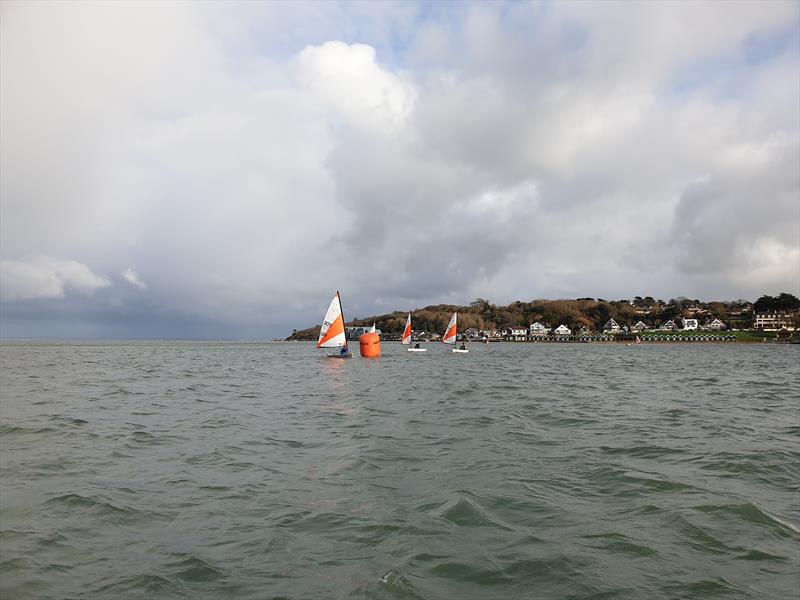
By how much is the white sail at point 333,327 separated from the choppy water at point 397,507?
139 feet

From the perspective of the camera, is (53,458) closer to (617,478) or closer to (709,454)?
(617,478)

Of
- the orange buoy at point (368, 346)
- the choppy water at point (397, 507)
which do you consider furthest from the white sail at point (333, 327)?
the choppy water at point (397, 507)

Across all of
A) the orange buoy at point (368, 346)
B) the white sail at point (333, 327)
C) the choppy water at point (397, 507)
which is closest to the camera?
the choppy water at point (397, 507)

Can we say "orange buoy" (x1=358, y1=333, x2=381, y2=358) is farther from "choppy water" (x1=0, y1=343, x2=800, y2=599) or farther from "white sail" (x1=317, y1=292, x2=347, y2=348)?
"choppy water" (x1=0, y1=343, x2=800, y2=599)

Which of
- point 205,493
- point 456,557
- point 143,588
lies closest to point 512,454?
point 456,557

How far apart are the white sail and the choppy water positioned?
1667 inches

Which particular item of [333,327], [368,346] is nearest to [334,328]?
[333,327]

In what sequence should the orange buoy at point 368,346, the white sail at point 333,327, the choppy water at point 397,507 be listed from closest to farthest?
the choppy water at point 397,507, the white sail at point 333,327, the orange buoy at point 368,346

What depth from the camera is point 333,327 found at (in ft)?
205

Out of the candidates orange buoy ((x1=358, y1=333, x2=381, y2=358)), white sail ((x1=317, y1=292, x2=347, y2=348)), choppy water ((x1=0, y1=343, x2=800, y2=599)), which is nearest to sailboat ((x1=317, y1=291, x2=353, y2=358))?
white sail ((x1=317, y1=292, x2=347, y2=348))

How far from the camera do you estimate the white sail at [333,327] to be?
5997 centimetres

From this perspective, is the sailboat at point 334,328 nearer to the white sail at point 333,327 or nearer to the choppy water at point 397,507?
the white sail at point 333,327

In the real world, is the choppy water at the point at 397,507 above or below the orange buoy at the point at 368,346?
below

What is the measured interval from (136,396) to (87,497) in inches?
708
